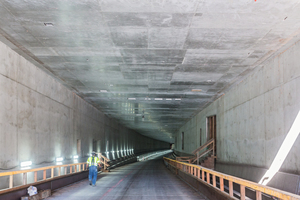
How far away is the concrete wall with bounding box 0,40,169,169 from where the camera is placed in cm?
1165

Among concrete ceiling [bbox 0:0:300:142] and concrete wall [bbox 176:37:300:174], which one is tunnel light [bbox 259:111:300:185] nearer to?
concrete wall [bbox 176:37:300:174]

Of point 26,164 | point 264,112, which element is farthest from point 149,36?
point 26,164

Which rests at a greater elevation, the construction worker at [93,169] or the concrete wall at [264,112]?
the concrete wall at [264,112]

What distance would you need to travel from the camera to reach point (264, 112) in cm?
1324

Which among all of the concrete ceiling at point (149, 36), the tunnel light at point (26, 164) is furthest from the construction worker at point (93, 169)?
the concrete ceiling at point (149, 36)

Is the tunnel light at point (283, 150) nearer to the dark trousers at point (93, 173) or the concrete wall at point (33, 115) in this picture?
the dark trousers at point (93, 173)

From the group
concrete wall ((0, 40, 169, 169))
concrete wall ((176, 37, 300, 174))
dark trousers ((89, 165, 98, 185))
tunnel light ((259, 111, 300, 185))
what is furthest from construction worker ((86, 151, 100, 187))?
tunnel light ((259, 111, 300, 185))

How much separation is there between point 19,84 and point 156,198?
24.8ft

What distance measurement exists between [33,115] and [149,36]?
752 centimetres

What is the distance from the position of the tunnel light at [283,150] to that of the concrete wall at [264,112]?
0.22 m

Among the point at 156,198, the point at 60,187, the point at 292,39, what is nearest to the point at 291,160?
the point at 292,39

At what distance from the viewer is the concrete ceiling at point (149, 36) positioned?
27.8 feet

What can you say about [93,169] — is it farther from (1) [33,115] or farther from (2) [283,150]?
(2) [283,150]

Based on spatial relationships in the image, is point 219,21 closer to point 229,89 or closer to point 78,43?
point 78,43
